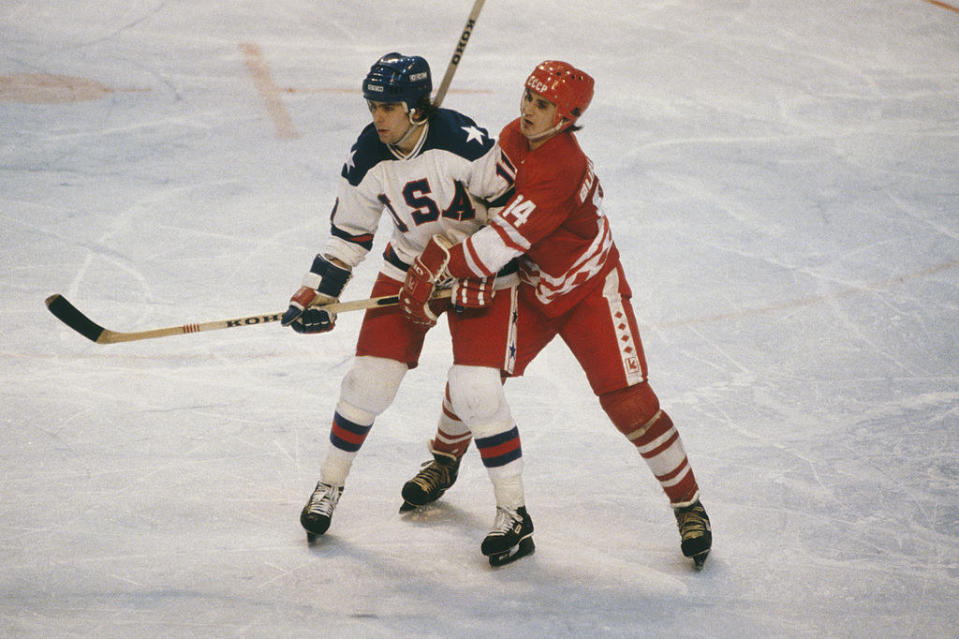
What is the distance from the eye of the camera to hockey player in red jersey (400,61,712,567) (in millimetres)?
2756

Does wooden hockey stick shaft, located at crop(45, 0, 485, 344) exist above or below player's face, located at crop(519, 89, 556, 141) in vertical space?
below

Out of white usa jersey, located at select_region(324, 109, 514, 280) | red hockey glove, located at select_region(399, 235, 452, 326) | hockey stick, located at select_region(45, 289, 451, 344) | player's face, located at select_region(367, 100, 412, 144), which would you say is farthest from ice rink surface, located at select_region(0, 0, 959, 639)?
player's face, located at select_region(367, 100, 412, 144)

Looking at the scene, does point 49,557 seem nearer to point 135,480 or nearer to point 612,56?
point 135,480

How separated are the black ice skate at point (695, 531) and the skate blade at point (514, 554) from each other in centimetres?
42

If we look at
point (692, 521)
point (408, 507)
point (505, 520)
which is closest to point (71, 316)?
point (408, 507)

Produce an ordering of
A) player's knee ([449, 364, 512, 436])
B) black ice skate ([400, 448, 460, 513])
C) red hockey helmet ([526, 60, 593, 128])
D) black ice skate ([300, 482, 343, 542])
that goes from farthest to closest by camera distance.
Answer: black ice skate ([400, 448, 460, 513]), black ice skate ([300, 482, 343, 542]), player's knee ([449, 364, 512, 436]), red hockey helmet ([526, 60, 593, 128])

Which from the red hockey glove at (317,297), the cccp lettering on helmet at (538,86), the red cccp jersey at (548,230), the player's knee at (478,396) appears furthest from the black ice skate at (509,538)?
the cccp lettering on helmet at (538,86)

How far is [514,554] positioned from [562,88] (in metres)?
1.28

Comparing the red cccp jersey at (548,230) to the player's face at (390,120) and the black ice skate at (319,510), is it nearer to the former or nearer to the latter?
the player's face at (390,120)

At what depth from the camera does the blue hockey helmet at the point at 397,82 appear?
2.76 m

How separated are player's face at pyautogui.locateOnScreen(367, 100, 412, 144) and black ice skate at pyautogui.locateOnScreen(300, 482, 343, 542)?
1.00 meters

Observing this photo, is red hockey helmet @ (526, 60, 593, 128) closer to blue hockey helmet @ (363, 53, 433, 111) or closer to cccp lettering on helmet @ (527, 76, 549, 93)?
cccp lettering on helmet @ (527, 76, 549, 93)

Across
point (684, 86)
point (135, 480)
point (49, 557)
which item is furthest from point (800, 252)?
point (49, 557)

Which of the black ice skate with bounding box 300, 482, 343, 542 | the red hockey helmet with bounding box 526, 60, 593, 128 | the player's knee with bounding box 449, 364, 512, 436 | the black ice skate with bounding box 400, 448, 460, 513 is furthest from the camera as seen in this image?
the black ice skate with bounding box 400, 448, 460, 513
